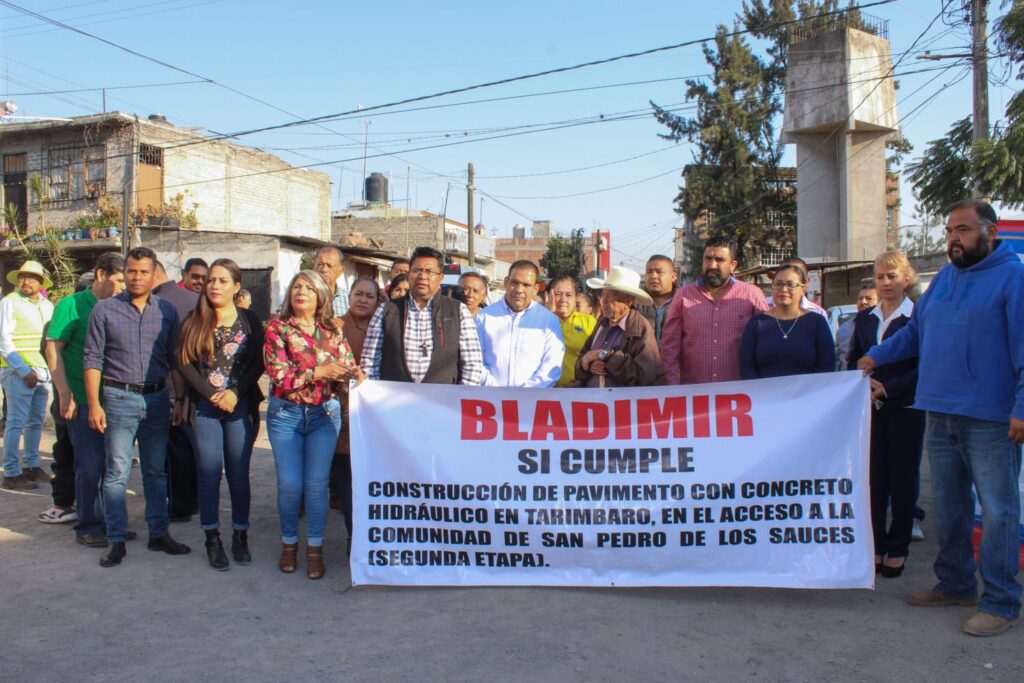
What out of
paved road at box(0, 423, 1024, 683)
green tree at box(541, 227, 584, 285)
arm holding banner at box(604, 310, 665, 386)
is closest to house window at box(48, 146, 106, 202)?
paved road at box(0, 423, 1024, 683)

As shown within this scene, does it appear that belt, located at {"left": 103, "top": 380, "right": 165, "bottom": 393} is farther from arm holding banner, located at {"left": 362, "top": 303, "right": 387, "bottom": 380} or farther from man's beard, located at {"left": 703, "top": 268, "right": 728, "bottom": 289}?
man's beard, located at {"left": 703, "top": 268, "right": 728, "bottom": 289}

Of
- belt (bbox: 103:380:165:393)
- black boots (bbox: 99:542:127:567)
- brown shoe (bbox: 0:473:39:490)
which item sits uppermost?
belt (bbox: 103:380:165:393)

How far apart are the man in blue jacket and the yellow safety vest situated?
22.5 feet

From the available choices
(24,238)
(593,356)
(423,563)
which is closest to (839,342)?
(593,356)

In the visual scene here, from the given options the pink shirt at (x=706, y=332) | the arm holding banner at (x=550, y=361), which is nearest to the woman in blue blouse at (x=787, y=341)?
the pink shirt at (x=706, y=332)

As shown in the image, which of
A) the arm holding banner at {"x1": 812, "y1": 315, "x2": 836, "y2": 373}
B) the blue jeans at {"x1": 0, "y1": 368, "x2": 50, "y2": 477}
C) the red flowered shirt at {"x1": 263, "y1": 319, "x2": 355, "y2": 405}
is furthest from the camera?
the blue jeans at {"x1": 0, "y1": 368, "x2": 50, "y2": 477}

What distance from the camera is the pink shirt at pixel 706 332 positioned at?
5156mm

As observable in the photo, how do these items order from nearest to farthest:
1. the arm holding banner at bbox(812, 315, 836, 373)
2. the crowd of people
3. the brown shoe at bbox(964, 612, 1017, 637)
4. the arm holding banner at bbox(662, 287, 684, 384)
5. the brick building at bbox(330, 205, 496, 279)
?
the brown shoe at bbox(964, 612, 1017, 637), the crowd of people, the arm holding banner at bbox(812, 315, 836, 373), the arm holding banner at bbox(662, 287, 684, 384), the brick building at bbox(330, 205, 496, 279)

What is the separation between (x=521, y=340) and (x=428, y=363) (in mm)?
648

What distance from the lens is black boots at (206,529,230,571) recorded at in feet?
15.8

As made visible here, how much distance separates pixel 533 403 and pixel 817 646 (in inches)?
75.7

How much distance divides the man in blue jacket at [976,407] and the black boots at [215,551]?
3929 mm

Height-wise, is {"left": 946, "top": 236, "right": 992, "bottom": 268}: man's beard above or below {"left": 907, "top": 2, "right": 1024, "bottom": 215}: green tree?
below

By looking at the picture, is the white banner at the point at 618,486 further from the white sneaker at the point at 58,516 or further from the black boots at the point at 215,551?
the white sneaker at the point at 58,516
